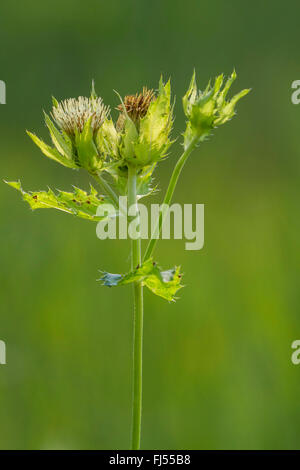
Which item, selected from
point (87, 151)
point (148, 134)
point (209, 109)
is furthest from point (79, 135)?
point (209, 109)

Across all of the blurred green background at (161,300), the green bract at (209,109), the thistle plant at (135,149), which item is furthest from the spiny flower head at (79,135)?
the blurred green background at (161,300)

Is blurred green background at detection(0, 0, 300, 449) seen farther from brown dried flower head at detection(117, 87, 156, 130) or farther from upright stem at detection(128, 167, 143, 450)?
brown dried flower head at detection(117, 87, 156, 130)

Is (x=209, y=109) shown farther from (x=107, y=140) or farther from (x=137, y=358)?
(x=137, y=358)

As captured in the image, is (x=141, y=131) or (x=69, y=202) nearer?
(x=141, y=131)

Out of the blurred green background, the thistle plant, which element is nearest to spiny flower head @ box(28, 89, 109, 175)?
the thistle plant

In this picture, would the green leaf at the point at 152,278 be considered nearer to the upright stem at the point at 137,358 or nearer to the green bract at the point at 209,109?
the upright stem at the point at 137,358

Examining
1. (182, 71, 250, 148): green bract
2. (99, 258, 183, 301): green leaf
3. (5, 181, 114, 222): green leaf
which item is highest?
(182, 71, 250, 148): green bract
